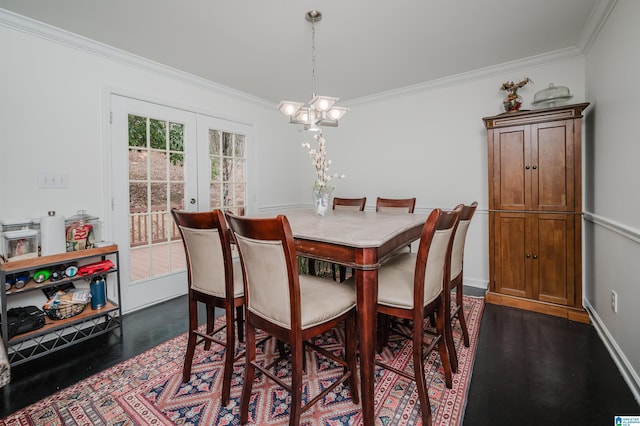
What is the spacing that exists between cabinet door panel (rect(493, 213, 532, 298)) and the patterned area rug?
1143mm

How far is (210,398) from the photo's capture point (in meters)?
1.62

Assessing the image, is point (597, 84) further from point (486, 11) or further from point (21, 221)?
point (21, 221)

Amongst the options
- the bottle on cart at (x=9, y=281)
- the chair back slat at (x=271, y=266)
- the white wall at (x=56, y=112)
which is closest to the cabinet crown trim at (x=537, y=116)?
the chair back slat at (x=271, y=266)

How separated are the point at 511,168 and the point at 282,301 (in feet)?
8.61

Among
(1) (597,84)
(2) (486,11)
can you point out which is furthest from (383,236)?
(1) (597,84)

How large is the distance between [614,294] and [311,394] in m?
2.17

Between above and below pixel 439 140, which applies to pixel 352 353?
below

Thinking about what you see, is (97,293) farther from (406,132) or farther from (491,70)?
(491,70)

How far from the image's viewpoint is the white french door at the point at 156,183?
277cm

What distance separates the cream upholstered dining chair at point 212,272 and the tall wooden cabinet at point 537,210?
2.54m

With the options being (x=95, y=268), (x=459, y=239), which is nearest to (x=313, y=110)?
(x=459, y=239)

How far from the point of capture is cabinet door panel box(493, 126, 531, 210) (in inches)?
107

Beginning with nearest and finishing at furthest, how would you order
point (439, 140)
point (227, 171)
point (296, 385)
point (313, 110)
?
point (296, 385), point (313, 110), point (439, 140), point (227, 171)

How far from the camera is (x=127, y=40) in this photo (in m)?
2.49
